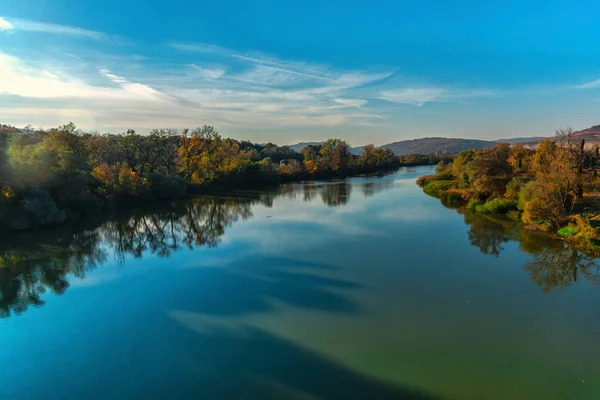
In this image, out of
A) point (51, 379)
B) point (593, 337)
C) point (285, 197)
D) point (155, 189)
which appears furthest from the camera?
point (285, 197)

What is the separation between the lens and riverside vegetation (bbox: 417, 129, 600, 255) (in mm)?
18844

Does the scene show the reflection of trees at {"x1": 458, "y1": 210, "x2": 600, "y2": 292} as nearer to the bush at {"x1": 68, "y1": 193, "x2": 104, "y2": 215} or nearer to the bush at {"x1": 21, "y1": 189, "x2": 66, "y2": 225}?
the bush at {"x1": 21, "y1": 189, "x2": 66, "y2": 225}

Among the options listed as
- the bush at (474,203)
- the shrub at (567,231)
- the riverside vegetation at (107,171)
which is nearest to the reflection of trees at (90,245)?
the riverside vegetation at (107,171)

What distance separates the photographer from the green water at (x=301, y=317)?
24.1 feet

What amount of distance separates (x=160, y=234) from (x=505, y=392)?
1977cm

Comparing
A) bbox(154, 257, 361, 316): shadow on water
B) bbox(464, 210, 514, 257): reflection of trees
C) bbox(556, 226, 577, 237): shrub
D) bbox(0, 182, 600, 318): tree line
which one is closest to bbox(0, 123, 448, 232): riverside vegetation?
bbox(0, 182, 600, 318): tree line

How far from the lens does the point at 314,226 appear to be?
22688 millimetres

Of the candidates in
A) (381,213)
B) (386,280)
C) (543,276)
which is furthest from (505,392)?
(381,213)

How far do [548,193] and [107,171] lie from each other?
3360 centimetres

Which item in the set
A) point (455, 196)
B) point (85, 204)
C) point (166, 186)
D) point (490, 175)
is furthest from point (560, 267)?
point (166, 186)

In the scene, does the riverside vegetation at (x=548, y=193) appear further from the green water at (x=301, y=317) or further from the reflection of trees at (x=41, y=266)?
the reflection of trees at (x=41, y=266)

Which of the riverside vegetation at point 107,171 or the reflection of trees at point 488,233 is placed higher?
the riverside vegetation at point 107,171

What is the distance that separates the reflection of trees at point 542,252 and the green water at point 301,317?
4.2 inches

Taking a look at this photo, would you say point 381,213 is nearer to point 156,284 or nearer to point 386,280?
point 386,280
